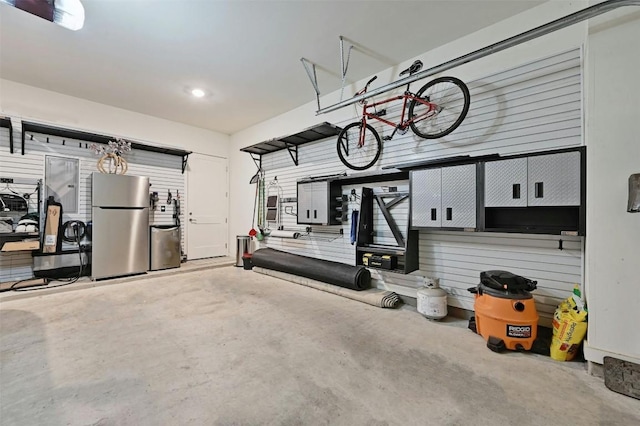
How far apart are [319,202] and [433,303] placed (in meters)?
2.36

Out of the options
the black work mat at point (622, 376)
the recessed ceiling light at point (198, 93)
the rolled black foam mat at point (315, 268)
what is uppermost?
the recessed ceiling light at point (198, 93)

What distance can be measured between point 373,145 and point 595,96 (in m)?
2.48

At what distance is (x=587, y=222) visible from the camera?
2.05m

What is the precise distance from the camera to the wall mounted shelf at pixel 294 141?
4.43 m

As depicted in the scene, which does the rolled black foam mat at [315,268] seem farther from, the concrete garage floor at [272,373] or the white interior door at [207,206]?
the white interior door at [207,206]

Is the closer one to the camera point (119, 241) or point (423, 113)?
point (423, 113)

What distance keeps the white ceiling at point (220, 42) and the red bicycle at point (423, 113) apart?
52 cm

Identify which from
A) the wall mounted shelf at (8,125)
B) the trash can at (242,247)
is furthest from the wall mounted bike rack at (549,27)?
the wall mounted shelf at (8,125)

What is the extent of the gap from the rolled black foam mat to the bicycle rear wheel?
2182 millimetres

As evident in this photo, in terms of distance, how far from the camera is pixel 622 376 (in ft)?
6.01

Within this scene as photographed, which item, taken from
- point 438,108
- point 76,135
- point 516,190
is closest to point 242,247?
point 76,135

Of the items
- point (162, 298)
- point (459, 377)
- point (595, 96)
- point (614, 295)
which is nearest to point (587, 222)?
point (614, 295)

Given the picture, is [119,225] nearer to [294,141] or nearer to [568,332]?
[294,141]

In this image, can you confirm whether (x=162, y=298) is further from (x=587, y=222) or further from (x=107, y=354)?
(x=587, y=222)
